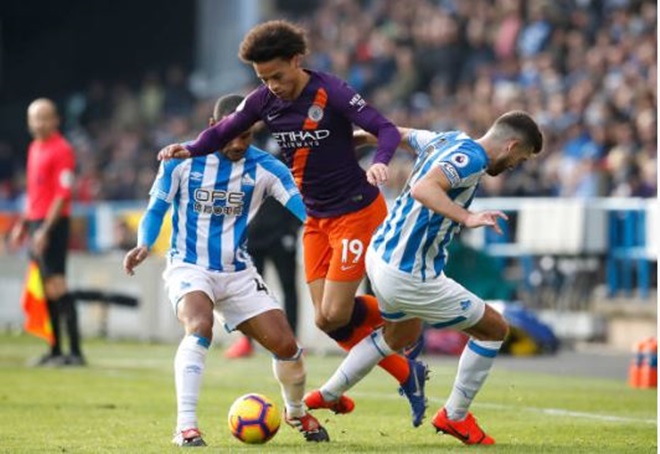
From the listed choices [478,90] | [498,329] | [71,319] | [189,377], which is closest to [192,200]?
[189,377]

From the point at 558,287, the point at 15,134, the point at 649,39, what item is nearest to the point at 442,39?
the point at 649,39

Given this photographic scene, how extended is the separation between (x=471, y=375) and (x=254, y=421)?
124 cm

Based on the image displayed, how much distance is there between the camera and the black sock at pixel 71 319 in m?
15.7

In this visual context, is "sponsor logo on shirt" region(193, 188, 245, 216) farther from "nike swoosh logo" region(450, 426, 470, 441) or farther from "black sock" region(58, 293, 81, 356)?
"black sock" region(58, 293, 81, 356)

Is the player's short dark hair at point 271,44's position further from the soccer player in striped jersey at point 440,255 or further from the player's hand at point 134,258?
the player's hand at point 134,258

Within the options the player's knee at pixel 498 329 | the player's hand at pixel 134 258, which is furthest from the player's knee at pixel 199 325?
the player's knee at pixel 498 329

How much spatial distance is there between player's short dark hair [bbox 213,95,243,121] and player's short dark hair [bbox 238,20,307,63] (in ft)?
1.83

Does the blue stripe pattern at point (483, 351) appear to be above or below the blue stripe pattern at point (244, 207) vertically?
below

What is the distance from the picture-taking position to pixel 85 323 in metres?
21.4

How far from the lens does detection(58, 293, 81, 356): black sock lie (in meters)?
15.7

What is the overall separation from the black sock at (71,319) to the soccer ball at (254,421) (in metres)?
6.65

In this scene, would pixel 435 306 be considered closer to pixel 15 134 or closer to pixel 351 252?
pixel 351 252

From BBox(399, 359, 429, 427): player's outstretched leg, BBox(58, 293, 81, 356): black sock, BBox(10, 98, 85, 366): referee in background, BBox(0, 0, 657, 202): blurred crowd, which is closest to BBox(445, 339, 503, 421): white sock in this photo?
BBox(399, 359, 429, 427): player's outstretched leg

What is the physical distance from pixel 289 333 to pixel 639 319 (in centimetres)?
Answer: 977
